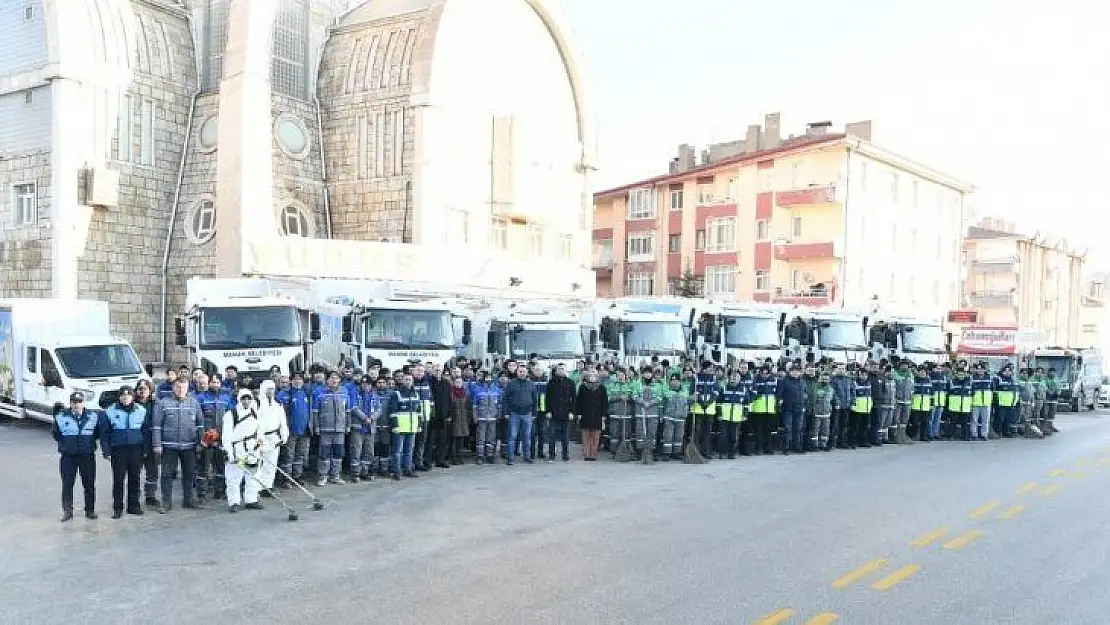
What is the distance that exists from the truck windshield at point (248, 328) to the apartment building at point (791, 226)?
104ft

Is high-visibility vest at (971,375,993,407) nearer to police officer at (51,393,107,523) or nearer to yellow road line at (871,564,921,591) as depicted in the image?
yellow road line at (871,564,921,591)

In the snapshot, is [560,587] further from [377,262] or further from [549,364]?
[377,262]

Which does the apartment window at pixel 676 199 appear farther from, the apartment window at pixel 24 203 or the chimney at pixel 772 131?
the apartment window at pixel 24 203

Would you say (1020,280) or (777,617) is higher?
(1020,280)

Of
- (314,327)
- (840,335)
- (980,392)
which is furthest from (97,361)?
(980,392)

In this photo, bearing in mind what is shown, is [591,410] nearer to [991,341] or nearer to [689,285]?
[991,341]

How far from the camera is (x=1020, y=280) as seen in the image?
2670 inches

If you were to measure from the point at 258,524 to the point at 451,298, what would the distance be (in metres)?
11.2

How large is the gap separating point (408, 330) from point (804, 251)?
31615 mm

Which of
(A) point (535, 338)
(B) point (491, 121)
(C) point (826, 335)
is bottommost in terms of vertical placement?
(C) point (826, 335)

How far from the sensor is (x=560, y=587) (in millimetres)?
7918

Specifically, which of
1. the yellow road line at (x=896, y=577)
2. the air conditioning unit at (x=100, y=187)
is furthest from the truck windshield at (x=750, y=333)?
the air conditioning unit at (x=100, y=187)

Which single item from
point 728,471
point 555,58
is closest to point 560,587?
point 728,471

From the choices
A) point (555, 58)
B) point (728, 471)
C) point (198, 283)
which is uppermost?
point (555, 58)
